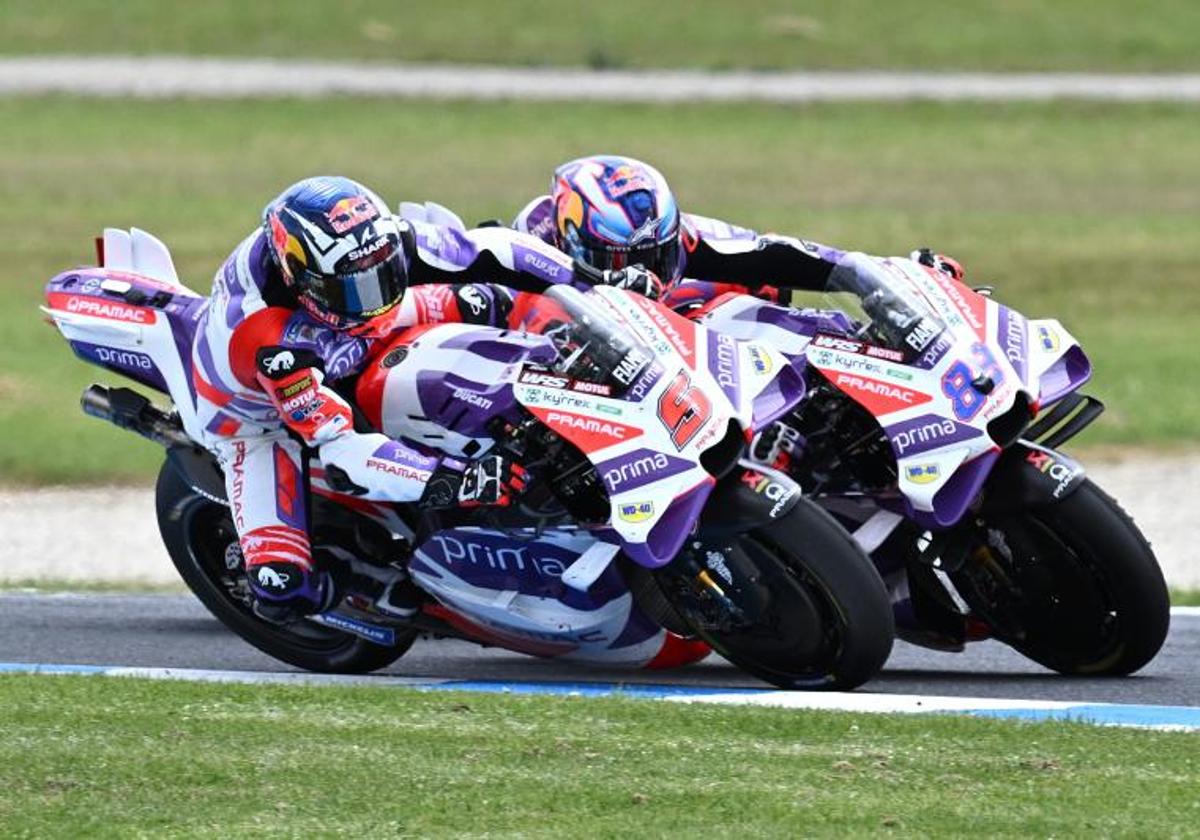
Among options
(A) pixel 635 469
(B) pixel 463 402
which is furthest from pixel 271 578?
(A) pixel 635 469

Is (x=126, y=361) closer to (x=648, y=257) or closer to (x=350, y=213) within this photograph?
(x=350, y=213)

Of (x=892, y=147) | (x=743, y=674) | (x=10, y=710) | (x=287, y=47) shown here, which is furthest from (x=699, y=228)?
(x=287, y=47)

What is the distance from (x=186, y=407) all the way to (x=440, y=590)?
44.8 inches

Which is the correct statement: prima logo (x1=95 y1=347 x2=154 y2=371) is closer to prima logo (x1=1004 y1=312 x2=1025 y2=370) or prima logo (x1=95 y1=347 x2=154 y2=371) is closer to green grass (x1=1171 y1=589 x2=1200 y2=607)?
prima logo (x1=1004 y1=312 x2=1025 y2=370)

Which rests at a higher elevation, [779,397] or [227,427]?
[779,397]

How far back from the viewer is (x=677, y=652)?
27.1 ft

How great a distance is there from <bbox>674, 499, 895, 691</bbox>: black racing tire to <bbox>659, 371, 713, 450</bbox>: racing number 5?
0.35 m

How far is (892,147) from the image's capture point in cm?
2955

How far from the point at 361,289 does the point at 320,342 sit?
302 millimetres

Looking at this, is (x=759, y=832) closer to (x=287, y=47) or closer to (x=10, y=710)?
(x=10, y=710)

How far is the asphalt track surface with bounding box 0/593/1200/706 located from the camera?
8.14 meters

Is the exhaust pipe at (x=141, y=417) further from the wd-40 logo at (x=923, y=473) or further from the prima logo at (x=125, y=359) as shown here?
the wd-40 logo at (x=923, y=473)

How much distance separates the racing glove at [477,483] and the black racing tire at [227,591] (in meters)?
1.08

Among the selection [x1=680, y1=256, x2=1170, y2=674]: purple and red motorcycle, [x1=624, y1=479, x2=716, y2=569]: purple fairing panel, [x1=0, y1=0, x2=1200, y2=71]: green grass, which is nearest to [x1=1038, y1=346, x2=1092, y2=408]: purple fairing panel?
[x1=680, y1=256, x2=1170, y2=674]: purple and red motorcycle
